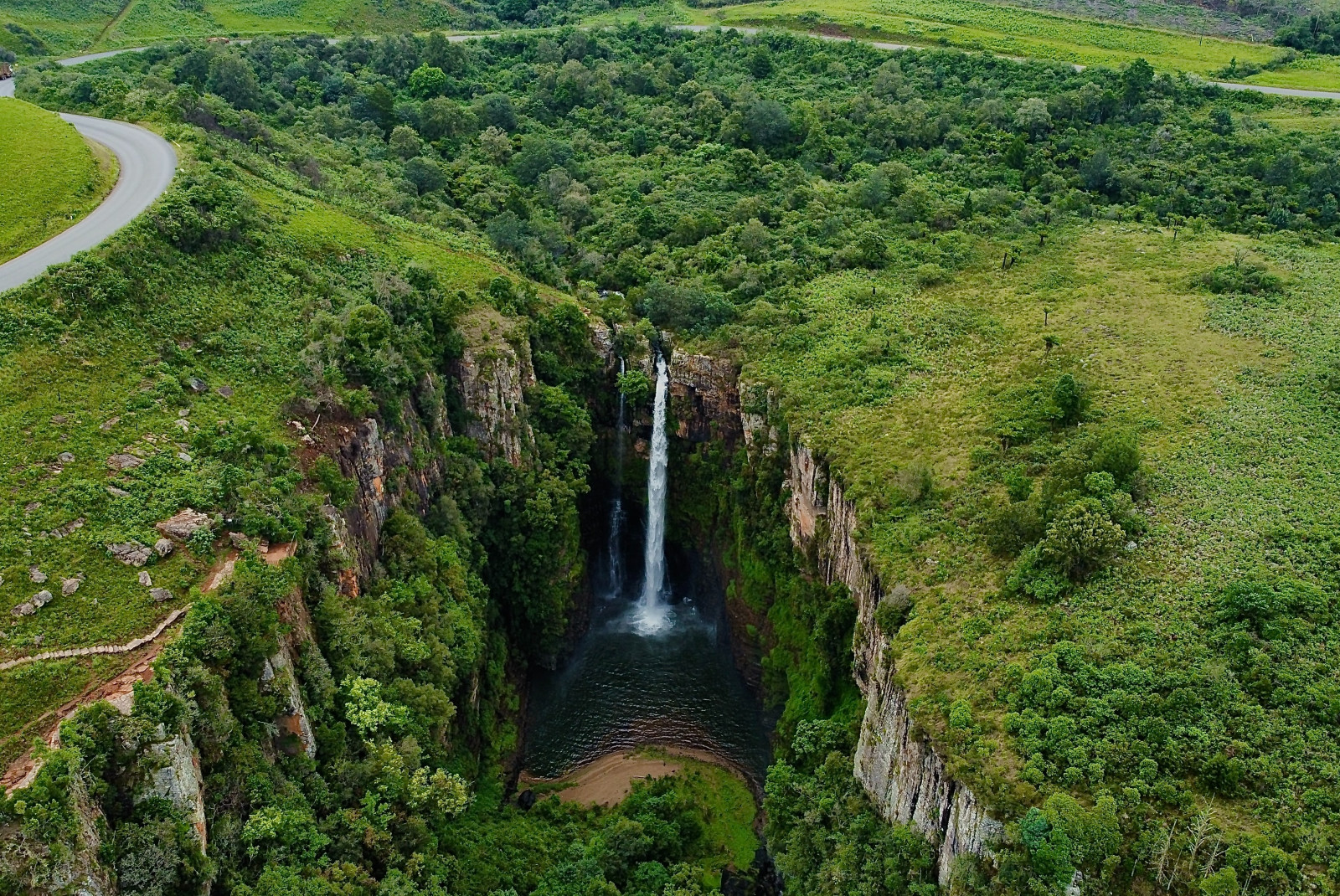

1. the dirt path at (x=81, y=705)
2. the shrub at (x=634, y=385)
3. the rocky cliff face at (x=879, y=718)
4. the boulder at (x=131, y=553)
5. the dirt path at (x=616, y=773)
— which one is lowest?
the dirt path at (x=616, y=773)

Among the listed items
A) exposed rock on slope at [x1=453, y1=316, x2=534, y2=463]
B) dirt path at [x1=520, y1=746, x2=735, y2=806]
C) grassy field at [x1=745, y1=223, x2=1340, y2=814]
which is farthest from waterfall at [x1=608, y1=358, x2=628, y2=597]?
dirt path at [x1=520, y1=746, x2=735, y2=806]

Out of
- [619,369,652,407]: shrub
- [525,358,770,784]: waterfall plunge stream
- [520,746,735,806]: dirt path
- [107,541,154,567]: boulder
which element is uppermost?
[107,541,154,567]: boulder

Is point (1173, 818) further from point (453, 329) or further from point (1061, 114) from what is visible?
point (1061, 114)

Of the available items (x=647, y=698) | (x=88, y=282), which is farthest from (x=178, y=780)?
(x=647, y=698)

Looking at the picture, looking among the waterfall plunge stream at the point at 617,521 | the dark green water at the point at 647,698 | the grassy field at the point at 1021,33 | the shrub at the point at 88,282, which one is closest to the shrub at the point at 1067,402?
the dark green water at the point at 647,698

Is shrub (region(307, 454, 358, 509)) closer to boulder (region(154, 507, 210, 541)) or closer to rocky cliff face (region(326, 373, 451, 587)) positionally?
rocky cliff face (region(326, 373, 451, 587))

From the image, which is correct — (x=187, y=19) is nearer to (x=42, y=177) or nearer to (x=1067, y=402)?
(x=42, y=177)

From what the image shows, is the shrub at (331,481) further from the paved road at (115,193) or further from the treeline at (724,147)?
the treeline at (724,147)
